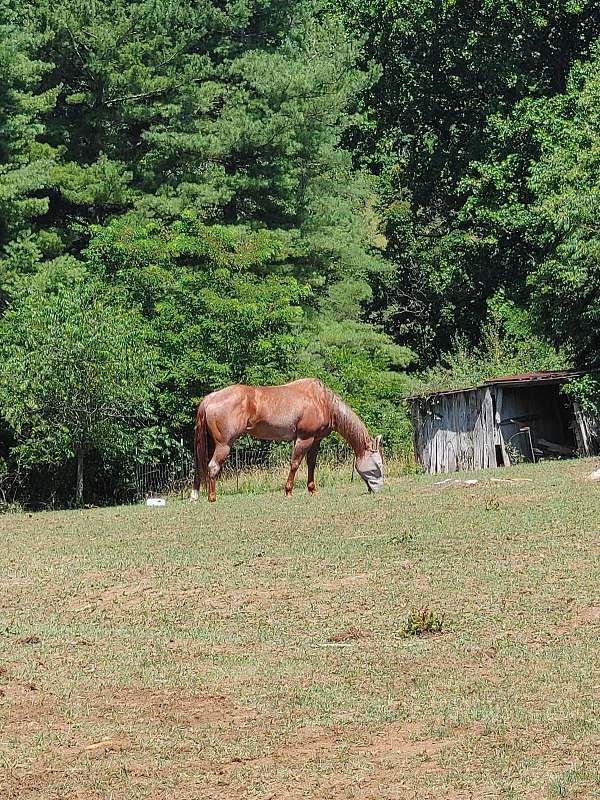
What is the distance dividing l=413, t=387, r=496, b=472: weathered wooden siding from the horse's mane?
278 inches

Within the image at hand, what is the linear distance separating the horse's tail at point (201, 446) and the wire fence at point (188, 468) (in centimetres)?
395

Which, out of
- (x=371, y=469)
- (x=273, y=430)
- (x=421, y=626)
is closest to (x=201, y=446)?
(x=273, y=430)

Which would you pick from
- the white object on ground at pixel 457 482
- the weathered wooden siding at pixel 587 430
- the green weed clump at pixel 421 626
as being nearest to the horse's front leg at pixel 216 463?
the white object on ground at pixel 457 482

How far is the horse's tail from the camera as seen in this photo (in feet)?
68.9

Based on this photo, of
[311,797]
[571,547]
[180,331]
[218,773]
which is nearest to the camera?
[311,797]

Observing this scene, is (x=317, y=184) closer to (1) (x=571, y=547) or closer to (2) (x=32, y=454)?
(2) (x=32, y=454)

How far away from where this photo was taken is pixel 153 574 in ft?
43.5

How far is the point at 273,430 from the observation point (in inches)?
830

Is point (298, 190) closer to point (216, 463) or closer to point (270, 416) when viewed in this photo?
point (270, 416)

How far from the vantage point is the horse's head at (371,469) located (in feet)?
65.6

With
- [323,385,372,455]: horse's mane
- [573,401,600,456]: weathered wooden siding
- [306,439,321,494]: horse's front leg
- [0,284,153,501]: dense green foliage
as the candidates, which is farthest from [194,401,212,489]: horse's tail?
[573,401,600,456]: weathered wooden siding

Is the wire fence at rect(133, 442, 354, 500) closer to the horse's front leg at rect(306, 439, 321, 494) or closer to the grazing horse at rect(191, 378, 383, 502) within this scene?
the horse's front leg at rect(306, 439, 321, 494)

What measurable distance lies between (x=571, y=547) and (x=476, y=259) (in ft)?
93.4

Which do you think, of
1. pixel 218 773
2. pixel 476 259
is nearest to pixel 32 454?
pixel 218 773
